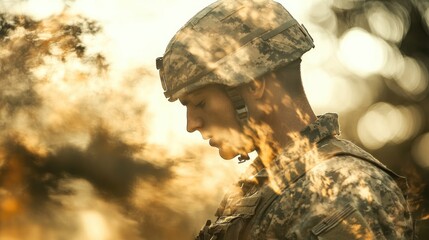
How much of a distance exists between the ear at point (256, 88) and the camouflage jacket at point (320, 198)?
40 cm

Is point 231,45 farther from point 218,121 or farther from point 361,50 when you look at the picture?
point 361,50

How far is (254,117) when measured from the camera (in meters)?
4.31

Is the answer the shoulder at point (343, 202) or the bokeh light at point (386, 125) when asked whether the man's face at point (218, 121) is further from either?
the bokeh light at point (386, 125)

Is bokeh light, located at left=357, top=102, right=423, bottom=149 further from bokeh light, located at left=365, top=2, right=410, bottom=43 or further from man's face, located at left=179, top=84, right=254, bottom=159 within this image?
man's face, located at left=179, top=84, right=254, bottom=159

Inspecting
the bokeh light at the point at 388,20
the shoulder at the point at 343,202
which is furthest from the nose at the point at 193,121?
the bokeh light at the point at 388,20

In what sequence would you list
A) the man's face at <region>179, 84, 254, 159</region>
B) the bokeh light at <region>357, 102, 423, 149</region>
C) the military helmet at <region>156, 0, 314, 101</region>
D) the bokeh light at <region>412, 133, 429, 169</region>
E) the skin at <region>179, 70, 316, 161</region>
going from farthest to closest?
the bokeh light at <region>357, 102, 423, 149</region>
the bokeh light at <region>412, 133, 429, 169</region>
the military helmet at <region>156, 0, 314, 101</region>
the man's face at <region>179, 84, 254, 159</region>
the skin at <region>179, 70, 316, 161</region>

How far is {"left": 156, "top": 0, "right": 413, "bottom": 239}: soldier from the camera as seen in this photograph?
3.70 m

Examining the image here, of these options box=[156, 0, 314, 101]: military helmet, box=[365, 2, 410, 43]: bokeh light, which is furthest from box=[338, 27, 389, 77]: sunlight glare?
box=[156, 0, 314, 101]: military helmet

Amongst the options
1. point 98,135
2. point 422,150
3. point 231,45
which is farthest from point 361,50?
point 231,45

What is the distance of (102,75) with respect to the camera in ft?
30.9

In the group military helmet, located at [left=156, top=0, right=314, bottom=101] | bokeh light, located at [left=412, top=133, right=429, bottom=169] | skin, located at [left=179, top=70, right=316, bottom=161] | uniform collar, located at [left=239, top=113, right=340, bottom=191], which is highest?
bokeh light, located at [left=412, top=133, right=429, bottom=169]

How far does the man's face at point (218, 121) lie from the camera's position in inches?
173

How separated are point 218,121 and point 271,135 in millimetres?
390

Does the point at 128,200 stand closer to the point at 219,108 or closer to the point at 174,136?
the point at 174,136
